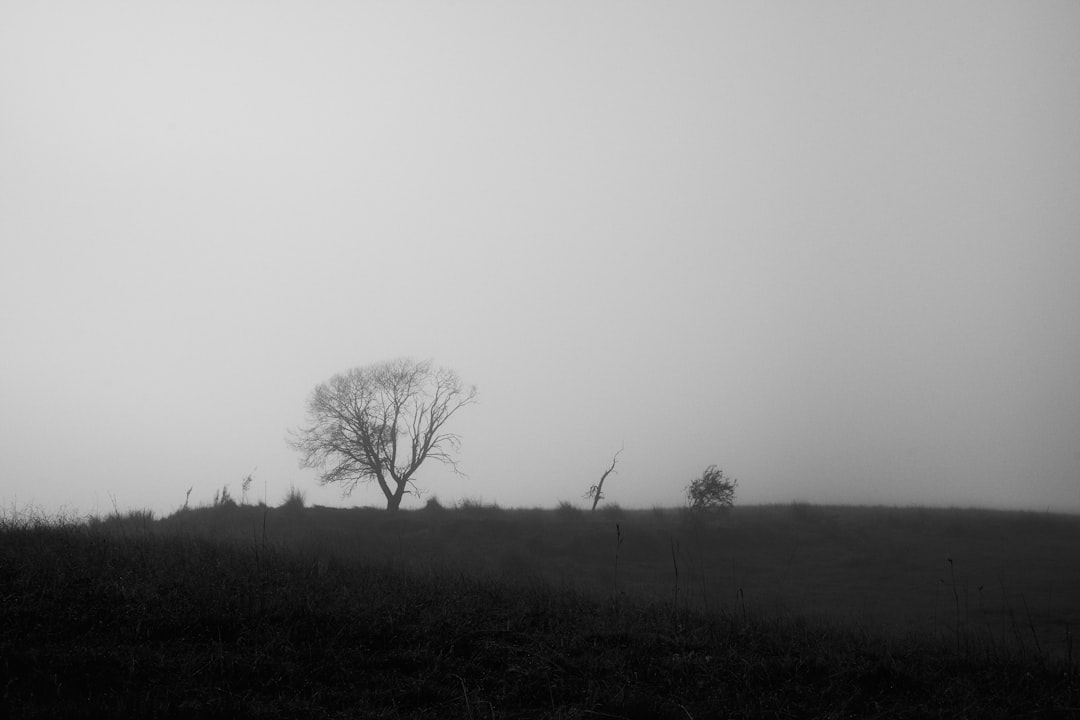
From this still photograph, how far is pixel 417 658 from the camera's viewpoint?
773 cm

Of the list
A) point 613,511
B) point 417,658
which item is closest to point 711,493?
point 613,511

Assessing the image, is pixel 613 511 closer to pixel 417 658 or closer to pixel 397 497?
pixel 397 497

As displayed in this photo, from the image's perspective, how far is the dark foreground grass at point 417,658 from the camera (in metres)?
6.54

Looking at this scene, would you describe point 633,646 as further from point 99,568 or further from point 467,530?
point 467,530

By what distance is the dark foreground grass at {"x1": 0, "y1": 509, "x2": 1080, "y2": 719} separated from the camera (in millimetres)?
6543

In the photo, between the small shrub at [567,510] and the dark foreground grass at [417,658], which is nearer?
the dark foreground grass at [417,658]

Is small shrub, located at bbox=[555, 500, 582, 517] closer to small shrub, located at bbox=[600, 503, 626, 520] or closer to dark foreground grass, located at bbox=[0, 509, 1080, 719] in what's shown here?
small shrub, located at bbox=[600, 503, 626, 520]

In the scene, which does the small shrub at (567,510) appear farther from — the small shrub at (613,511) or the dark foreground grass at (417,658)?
the dark foreground grass at (417,658)

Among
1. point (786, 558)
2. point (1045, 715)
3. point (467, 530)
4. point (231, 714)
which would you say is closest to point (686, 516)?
point (786, 558)

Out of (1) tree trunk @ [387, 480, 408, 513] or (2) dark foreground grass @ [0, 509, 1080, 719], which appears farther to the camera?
(1) tree trunk @ [387, 480, 408, 513]

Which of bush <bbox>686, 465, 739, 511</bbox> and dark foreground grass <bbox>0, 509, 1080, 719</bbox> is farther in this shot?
bush <bbox>686, 465, 739, 511</bbox>

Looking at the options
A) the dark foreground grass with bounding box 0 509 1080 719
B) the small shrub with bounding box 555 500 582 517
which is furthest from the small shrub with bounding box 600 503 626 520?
the dark foreground grass with bounding box 0 509 1080 719

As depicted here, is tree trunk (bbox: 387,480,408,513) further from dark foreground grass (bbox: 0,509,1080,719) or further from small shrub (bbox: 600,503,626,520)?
dark foreground grass (bbox: 0,509,1080,719)

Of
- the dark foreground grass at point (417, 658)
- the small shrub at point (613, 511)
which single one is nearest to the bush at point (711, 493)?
the small shrub at point (613, 511)
